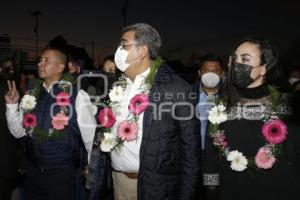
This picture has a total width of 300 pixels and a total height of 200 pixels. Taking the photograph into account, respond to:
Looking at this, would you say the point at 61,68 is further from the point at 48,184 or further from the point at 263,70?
the point at 263,70

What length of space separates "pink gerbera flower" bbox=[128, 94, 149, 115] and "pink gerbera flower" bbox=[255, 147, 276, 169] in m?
1.13

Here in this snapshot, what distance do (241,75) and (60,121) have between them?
218cm

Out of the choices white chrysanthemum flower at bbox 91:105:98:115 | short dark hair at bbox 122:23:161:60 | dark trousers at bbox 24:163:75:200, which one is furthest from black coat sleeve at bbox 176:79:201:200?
white chrysanthemum flower at bbox 91:105:98:115

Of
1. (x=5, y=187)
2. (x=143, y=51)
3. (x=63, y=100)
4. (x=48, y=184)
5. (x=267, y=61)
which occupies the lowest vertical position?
(x=5, y=187)

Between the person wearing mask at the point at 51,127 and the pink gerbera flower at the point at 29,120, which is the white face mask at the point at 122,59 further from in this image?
the pink gerbera flower at the point at 29,120

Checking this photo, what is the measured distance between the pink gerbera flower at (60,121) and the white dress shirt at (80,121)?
0.53 feet

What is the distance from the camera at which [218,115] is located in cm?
348

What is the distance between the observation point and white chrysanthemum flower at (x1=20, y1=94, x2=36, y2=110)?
4.64 m

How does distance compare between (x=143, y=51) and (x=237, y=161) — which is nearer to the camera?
(x=237, y=161)

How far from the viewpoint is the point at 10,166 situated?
457 centimetres

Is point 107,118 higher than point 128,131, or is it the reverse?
Result: point 107,118

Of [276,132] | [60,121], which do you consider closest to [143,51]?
[60,121]

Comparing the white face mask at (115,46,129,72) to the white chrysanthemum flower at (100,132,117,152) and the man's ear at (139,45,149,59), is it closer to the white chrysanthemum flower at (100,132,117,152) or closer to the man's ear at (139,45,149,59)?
the man's ear at (139,45,149,59)

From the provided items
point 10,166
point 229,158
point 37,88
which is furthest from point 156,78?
point 10,166
